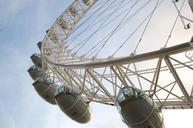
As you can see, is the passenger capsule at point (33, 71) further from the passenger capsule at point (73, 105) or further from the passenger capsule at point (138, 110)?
the passenger capsule at point (138, 110)

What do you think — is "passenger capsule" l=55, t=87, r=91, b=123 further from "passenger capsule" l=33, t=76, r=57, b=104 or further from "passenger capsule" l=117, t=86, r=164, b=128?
"passenger capsule" l=33, t=76, r=57, b=104

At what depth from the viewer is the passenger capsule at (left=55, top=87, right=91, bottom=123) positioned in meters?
25.0

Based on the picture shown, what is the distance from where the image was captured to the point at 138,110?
57.2 feet

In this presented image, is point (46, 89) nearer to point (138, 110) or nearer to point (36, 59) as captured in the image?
point (36, 59)

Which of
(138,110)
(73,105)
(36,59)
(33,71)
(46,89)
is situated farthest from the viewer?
(36,59)

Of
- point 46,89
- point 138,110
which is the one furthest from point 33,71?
point 138,110

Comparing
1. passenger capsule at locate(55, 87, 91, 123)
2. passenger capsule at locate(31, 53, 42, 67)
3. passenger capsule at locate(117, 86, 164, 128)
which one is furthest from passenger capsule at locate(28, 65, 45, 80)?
passenger capsule at locate(117, 86, 164, 128)

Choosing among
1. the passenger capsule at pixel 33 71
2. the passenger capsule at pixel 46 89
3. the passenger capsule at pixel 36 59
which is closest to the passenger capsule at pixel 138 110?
the passenger capsule at pixel 46 89

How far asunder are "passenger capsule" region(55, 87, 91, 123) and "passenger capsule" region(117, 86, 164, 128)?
22.3 feet

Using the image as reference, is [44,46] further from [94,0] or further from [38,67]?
[94,0]

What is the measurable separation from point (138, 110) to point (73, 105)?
26.8 ft

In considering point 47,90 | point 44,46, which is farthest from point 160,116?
point 44,46

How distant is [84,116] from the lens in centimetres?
2517

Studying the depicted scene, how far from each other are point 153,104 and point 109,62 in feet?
8.66
